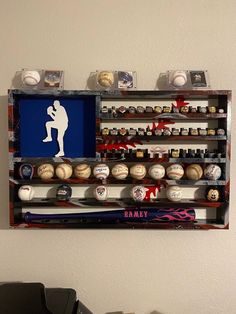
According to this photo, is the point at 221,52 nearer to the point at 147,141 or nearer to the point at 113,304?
the point at 147,141

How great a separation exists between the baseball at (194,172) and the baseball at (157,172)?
0.32ft

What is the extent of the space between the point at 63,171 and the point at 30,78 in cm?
37

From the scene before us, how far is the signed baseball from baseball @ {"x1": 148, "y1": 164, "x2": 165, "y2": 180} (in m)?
0.35

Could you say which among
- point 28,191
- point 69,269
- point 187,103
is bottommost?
point 69,269

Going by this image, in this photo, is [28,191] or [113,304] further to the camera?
[113,304]

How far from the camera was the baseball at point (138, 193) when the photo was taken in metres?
1.14

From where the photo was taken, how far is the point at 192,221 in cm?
115

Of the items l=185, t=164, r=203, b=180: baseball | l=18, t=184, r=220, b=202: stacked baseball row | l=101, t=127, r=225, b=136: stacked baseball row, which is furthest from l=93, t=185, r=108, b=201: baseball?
l=185, t=164, r=203, b=180: baseball

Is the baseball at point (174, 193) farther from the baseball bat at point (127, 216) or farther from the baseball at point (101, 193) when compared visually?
the baseball at point (101, 193)

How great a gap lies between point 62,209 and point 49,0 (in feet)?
2.74

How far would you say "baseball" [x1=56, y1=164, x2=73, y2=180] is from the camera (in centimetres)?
113

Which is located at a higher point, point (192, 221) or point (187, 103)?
point (187, 103)

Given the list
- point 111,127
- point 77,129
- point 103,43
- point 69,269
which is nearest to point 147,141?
point 111,127

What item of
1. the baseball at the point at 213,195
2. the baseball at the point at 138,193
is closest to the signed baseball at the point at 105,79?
the baseball at the point at 138,193
